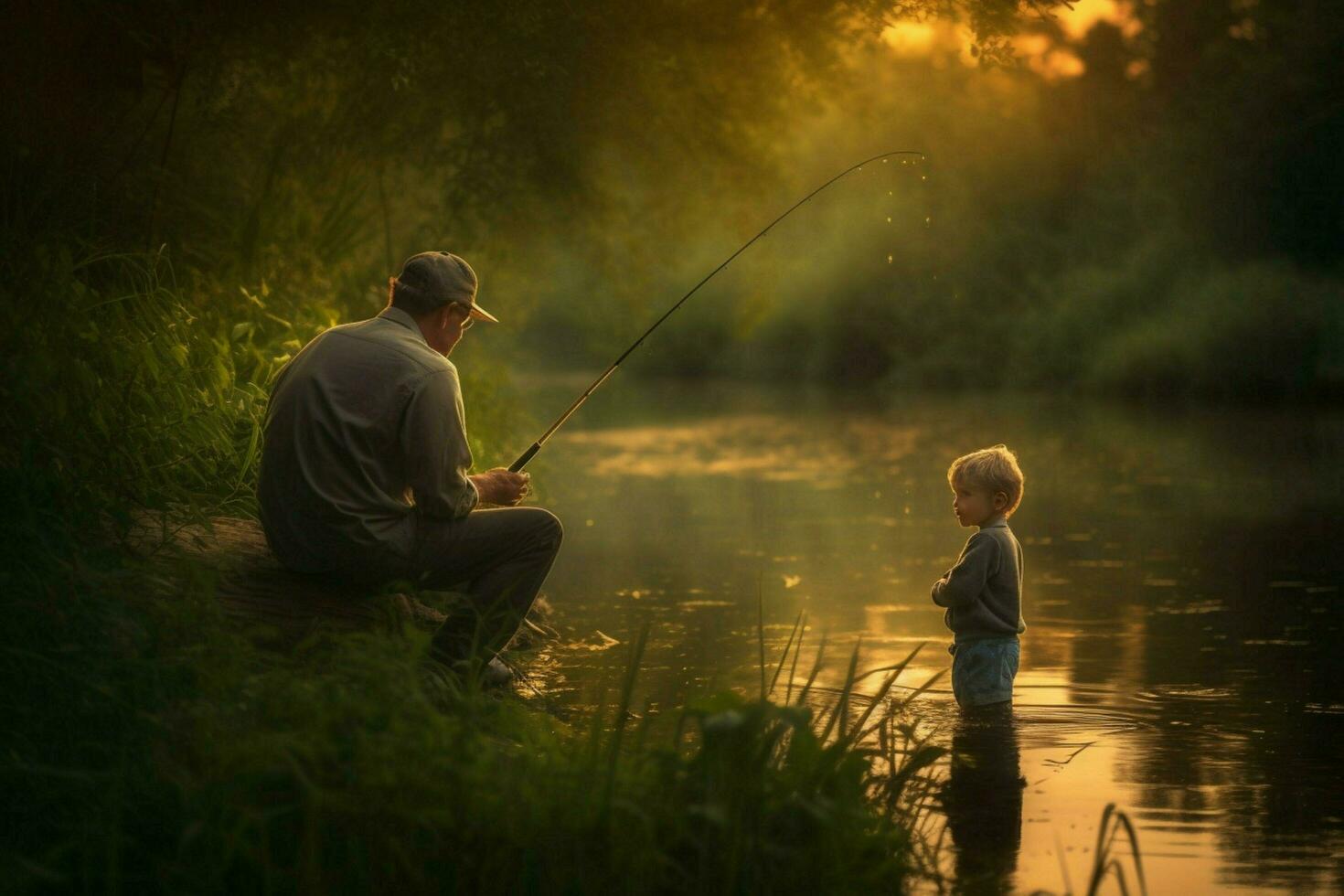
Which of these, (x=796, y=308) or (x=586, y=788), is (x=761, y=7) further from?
(x=796, y=308)

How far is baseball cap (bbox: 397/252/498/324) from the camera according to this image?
6.30 meters

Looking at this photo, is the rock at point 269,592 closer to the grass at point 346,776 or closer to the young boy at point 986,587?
the grass at point 346,776

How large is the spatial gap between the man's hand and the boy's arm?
1563mm

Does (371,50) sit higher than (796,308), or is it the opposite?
(796,308)

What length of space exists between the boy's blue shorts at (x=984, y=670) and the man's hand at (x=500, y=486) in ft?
5.66

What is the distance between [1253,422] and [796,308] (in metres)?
18.5

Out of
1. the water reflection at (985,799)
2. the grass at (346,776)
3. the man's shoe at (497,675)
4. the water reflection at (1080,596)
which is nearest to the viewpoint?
the grass at (346,776)

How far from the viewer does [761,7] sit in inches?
459

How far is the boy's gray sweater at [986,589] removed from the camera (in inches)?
258

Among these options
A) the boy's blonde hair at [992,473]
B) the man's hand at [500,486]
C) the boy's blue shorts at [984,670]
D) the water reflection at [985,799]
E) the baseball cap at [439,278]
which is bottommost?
the water reflection at [985,799]

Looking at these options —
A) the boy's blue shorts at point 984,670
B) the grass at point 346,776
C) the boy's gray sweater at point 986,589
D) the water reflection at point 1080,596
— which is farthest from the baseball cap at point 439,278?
the boy's blue shorts at point 984,670

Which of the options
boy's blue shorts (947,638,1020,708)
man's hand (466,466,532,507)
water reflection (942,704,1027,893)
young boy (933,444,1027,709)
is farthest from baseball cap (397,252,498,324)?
water reflection (942,704,1027,893)

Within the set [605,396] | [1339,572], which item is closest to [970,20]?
[1339,572]

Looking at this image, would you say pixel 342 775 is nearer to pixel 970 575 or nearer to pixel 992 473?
pixel 970 575
